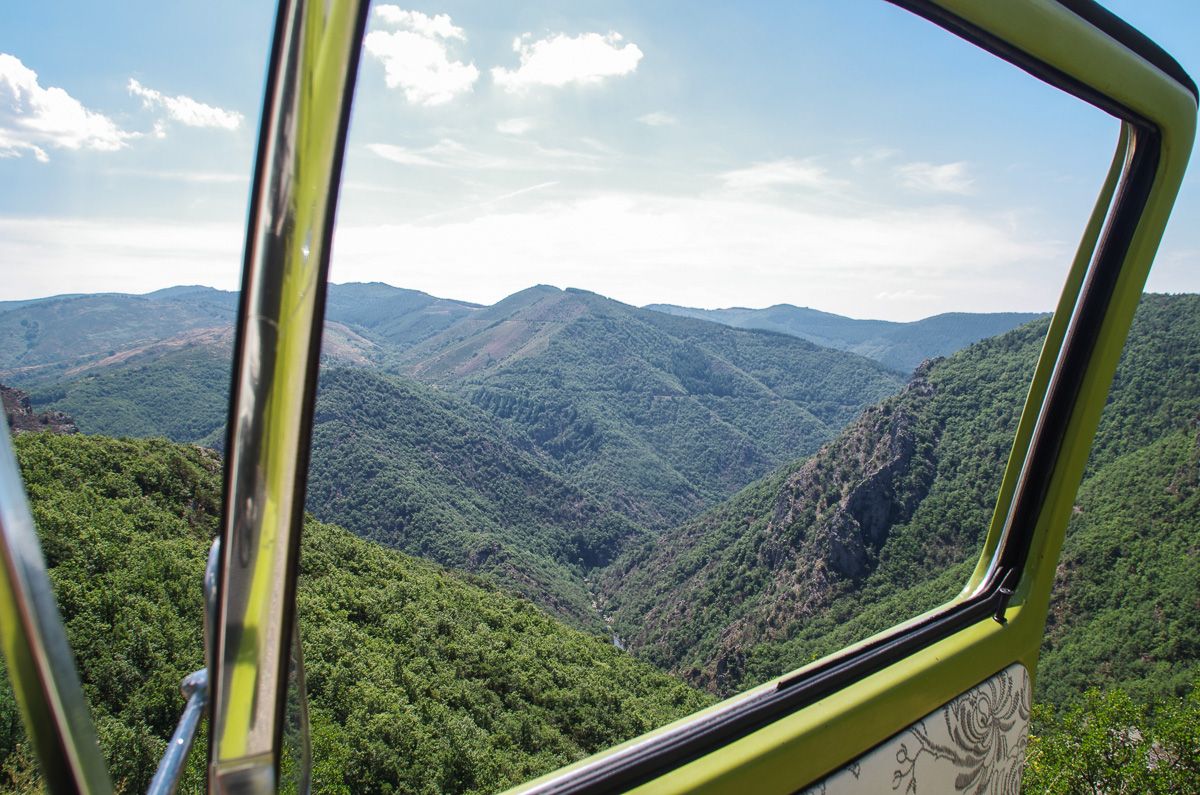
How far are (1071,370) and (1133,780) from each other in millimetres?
11362

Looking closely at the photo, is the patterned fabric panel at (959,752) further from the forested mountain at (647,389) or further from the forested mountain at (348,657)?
the forested mountain at (647,389)

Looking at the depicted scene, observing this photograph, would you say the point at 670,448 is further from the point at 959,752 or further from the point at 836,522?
the point at 959,752

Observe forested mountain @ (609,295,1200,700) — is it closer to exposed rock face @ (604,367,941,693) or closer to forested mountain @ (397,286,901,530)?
exposed rock face @ (604,367,941,693)

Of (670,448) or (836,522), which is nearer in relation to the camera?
(836,522)

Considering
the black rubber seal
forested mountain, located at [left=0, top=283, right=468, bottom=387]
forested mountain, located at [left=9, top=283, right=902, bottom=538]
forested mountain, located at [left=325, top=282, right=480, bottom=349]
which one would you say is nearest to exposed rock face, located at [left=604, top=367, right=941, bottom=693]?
the black rubber seal

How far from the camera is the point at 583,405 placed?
85375 millimetres

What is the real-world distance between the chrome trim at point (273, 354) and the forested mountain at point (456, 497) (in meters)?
26.0

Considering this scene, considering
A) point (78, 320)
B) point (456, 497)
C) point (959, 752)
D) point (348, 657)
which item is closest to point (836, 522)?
point (348, 657)

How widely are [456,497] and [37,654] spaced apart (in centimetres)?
4830

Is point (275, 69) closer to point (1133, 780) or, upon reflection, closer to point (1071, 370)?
point (1071, 370)

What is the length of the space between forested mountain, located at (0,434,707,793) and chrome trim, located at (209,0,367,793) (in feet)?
0.19

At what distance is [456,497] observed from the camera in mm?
47219

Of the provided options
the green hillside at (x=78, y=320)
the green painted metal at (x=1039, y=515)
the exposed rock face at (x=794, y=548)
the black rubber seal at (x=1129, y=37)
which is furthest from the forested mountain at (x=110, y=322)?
the exposed rock face at (x=794, y=548)

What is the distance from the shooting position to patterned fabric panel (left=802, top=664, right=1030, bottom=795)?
3.24ft
